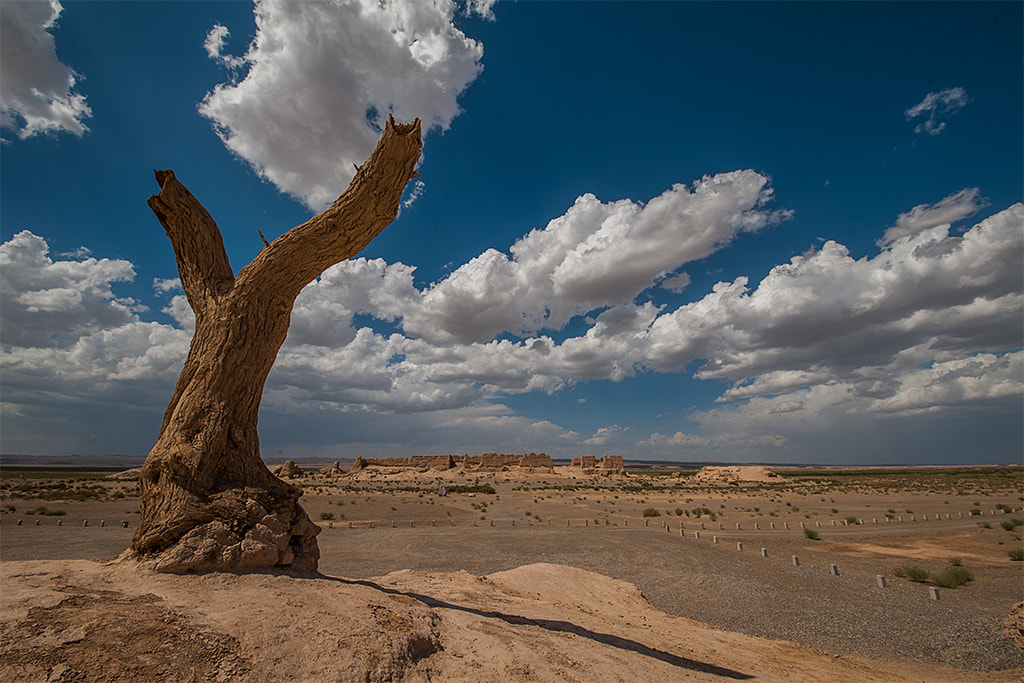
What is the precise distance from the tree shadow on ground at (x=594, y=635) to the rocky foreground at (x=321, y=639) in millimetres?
42

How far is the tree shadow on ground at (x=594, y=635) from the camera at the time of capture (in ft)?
20.7

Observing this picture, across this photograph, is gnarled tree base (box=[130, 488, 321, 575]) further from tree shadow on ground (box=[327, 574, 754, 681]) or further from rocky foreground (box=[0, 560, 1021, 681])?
tree shadow on ground (box=[327, 574, 754, 681])

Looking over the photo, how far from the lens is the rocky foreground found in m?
3.65

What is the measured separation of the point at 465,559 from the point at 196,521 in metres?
10.8

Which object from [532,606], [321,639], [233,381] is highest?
[233,381]

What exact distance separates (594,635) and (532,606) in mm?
1752

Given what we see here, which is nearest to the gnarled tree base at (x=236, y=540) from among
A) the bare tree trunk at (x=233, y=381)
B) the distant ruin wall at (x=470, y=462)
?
the bare tree trunk at (x=233, y=381)

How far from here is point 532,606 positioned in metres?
8.50

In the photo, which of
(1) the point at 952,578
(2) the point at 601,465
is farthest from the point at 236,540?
(2) the point at 601,465

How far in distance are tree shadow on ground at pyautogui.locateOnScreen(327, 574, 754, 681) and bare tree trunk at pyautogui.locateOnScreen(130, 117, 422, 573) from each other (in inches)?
56.2

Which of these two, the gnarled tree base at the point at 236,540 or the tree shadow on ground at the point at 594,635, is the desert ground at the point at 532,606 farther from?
the gnarled tree base at the point at 236,540

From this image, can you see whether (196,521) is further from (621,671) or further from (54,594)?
(621,671)

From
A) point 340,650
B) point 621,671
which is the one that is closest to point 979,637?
point 621,671

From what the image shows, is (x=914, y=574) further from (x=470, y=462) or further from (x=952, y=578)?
(x=470, y=462)
